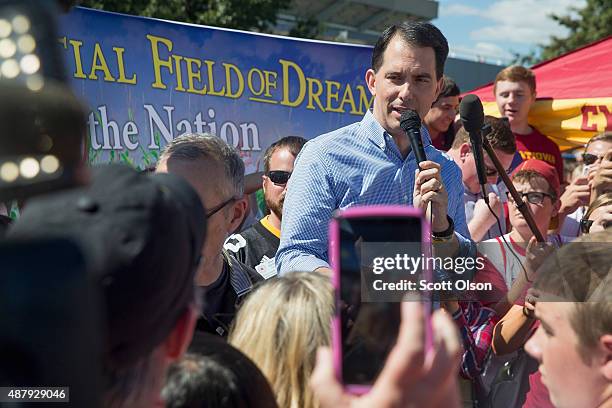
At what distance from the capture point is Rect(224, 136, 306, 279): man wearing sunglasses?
3.76 metres

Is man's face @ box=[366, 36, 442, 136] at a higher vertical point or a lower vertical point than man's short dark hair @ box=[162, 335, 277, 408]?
higher

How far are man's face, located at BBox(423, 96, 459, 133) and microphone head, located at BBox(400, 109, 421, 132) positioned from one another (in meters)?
2.75

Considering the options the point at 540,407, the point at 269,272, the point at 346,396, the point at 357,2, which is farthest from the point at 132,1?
the point at 357,2

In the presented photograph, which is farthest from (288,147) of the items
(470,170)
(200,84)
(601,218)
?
(601,218)

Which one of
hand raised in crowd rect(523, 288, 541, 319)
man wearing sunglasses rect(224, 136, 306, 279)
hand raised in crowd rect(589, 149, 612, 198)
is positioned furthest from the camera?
man wearing sunglasses rect(224, 136, 306, 279)

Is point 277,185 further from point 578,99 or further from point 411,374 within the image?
point 411,374

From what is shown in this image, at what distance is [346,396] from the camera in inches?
34.0

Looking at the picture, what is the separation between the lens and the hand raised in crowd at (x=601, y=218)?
9.71ft

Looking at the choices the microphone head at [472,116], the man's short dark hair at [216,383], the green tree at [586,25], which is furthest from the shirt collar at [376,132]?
the green tree at [586,25]

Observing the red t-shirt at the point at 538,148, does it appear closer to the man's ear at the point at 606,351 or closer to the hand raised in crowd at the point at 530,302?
the hand raised in crowd at the point at 530,302

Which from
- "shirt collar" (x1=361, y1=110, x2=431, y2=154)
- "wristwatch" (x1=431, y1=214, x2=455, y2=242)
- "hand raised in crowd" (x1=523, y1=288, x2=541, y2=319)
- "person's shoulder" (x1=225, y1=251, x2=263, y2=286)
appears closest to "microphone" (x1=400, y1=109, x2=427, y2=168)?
"shirt collar" (x1=361, y1=110, x2=431, y2=154)

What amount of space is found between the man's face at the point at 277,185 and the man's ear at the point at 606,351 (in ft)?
8.10

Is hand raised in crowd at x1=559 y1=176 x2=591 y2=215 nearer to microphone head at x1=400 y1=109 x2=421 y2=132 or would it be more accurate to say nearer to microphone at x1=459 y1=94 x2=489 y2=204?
microphone at x1=459 y1=94 x2=489 y2=204

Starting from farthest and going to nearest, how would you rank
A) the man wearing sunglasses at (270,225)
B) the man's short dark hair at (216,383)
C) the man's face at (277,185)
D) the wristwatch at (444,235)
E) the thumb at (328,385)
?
the man's face at (277,185) → the man wearing sunglasses at (270,225) → the wristwatch at (444,235) → the man's short dark hair at (216,383) → the thumb at (328,385)
